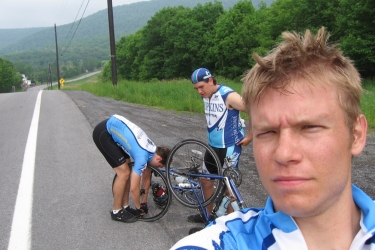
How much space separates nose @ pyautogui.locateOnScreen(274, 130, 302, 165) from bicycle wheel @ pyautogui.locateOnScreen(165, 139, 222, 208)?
351cm

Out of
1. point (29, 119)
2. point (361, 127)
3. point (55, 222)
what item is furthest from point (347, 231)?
point (29, 119)

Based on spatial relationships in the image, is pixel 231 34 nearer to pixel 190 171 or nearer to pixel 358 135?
pixel 190 171

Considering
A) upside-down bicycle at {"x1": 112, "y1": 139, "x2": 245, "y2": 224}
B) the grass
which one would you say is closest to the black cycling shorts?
upside-down bicycle at {"x1": 112, "y1": 139, "x2": 245, "y2": 224}

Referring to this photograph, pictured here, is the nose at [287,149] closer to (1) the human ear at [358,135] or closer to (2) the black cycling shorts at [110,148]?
(1) the human ear at [358,135]

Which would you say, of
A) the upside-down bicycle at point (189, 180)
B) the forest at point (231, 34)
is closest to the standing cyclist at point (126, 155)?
the upside-down bicycle at point (189, 180)

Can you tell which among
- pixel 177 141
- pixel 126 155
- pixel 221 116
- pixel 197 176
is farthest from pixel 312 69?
pixel 177 141

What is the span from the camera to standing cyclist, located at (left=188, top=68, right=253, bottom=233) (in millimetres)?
4426

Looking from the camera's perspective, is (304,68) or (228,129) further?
(228,129)

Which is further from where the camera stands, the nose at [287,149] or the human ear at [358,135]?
the human ear at [358,135]

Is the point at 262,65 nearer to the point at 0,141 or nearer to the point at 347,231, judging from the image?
the point at 347,231

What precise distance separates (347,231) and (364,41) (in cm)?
3176

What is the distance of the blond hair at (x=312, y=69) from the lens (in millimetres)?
1186

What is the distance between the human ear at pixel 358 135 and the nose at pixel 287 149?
0.24m

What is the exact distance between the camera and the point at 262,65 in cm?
125
